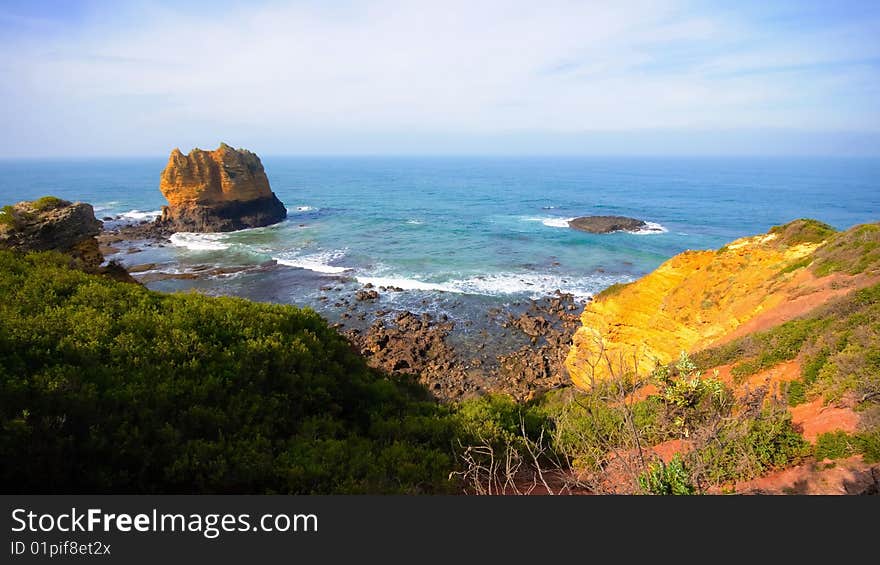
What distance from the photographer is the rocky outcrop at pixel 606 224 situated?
56966 millimetres

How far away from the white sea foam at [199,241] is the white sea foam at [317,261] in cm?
951

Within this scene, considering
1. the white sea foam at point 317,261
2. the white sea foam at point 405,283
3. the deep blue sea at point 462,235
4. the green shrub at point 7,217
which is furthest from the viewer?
the white sea foam at point 317,261

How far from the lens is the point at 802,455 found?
7.15 meters

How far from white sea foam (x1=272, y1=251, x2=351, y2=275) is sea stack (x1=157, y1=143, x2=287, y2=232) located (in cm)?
1821

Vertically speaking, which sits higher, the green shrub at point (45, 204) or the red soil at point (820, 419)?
the green shrub at point (45, 204)

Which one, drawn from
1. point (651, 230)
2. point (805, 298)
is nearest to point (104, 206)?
point (651, 230)

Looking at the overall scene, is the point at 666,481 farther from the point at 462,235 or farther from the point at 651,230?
the point at 651,230

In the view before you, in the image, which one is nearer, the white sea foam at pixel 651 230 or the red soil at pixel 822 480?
the red soil at pixel 822 480

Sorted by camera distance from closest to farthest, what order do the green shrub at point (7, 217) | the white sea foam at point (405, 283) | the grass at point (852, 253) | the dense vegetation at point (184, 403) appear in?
1. the dense vegetation at point (184, 403)
2. the grass at point (852, 253)
3. the green shrub at point (7, 217)
4. the white sea foam at point (405, 283)

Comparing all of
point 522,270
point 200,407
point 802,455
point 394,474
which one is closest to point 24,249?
point 200,407

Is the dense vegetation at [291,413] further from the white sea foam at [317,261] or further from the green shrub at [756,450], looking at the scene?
the white sea foam at [317,261]

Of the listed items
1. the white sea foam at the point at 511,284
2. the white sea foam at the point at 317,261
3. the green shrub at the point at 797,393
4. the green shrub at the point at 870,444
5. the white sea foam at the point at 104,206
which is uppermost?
the white sea foam at the point at 104,206

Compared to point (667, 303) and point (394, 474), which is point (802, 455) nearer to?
point (394, 474)

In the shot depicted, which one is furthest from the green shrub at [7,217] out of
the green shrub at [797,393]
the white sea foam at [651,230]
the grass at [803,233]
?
the white sea foam at [651,230]
